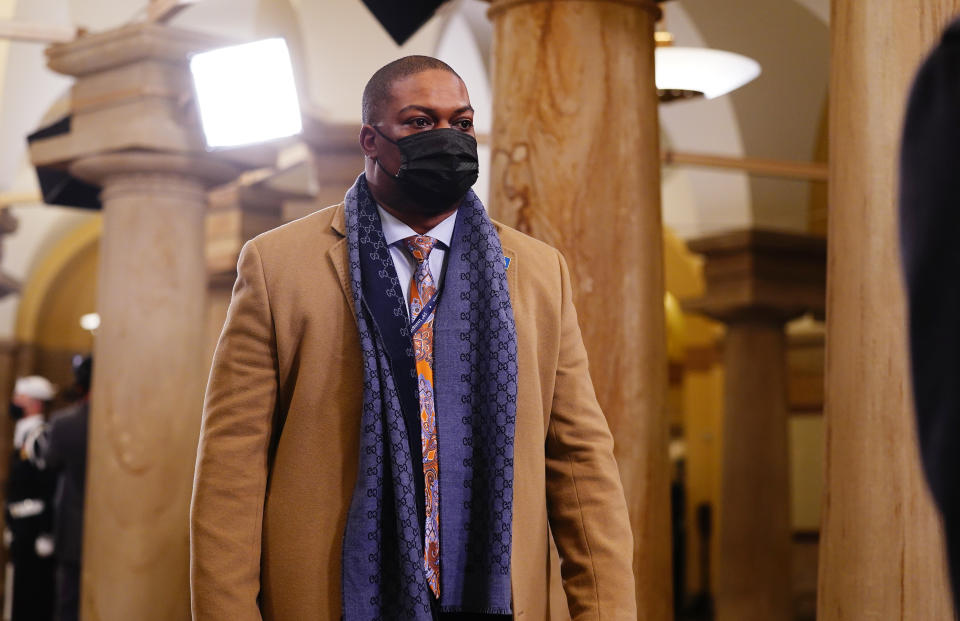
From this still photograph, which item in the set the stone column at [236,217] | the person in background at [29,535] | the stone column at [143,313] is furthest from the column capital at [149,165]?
the stone column at [236,217]

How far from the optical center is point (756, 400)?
9531mm

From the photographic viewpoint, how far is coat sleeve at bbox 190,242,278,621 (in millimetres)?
2125

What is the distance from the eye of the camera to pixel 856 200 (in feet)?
9.39

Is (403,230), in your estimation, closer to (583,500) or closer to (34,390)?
(583,500)

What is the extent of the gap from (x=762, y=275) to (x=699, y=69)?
184 inches

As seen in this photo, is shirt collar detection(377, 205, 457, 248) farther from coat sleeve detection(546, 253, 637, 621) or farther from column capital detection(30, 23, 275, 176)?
column capital detection(30, 23, 275, 176)

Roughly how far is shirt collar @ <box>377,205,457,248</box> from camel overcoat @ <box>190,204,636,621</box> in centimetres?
9

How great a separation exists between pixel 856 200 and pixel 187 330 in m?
3.86

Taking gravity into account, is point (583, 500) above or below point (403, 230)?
below

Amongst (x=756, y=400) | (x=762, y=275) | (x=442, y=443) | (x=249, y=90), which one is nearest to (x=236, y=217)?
(x=249, y=90)

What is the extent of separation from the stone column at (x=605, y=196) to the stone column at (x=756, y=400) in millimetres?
5897

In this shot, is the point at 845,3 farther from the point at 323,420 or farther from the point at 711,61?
the point at 711,61

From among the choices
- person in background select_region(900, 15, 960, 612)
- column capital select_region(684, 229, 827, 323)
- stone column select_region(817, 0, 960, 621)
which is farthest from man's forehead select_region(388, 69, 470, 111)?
column capital select_region(684, 229, 827, 323)

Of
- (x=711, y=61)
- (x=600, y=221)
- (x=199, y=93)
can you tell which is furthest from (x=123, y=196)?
(x=600, y=221)
